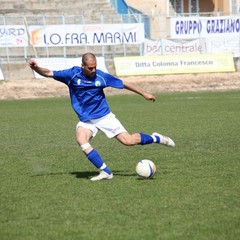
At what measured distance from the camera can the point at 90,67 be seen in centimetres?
1078

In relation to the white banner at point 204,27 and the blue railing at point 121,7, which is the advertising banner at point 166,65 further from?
the blue railing at point 121,7

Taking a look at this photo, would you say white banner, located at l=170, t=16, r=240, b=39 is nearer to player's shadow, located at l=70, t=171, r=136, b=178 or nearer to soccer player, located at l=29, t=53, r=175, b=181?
player's shadow, located at l=70, t=171, r=136, b=178

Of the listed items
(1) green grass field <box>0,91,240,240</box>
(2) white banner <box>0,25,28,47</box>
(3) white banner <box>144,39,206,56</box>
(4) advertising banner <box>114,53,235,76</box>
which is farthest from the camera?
(3) white banner <box>144,39,206,56</box>

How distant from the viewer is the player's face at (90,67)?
1073 centimetres

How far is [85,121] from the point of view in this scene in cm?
1109

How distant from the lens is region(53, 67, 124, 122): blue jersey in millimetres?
11031

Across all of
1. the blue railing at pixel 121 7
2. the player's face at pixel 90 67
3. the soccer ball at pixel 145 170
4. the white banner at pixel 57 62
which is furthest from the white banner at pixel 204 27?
the soccer ball at pixel 145 170

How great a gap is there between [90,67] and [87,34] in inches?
1096

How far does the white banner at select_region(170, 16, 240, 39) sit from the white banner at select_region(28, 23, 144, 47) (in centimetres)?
293

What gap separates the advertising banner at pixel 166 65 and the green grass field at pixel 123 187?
1654cm

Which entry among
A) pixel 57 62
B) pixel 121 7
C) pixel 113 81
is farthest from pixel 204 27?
pixel 113 81

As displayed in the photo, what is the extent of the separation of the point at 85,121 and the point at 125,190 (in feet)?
5.63

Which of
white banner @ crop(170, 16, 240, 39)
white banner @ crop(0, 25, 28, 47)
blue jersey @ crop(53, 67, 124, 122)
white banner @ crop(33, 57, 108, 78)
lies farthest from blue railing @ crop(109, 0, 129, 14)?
blue jersey @ crop(53, 67, 124, 122)

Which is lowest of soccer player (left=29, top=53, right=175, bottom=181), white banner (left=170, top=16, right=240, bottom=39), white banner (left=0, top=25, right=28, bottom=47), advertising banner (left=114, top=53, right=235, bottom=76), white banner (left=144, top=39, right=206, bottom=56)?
advertising banner (left=114, top=53, right=235, bottom=76)
